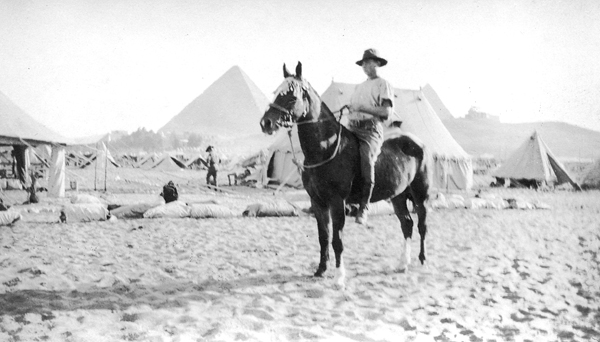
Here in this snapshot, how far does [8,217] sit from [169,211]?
6.20 feet

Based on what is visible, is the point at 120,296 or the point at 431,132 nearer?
the point at 120,296

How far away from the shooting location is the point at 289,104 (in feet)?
8.75

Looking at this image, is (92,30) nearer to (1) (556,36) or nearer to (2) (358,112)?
(2) (358,112)

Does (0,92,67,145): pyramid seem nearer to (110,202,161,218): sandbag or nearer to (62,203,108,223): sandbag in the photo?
(62,203,108,223): sandbag

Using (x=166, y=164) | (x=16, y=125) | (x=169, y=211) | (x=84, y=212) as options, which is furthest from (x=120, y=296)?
(x=166, y=164)

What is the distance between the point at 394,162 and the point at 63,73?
9.60 ft

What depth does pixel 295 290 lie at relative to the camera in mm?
2773

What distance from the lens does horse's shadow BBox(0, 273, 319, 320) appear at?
7.64ft

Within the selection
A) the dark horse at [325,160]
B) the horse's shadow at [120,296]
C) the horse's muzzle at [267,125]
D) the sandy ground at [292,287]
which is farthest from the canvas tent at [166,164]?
the horse's muzzle at [267,125]

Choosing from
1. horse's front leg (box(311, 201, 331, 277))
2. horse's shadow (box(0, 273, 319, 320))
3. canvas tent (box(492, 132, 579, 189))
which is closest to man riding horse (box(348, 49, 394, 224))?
horse's front leg (box(311, 201, 331, 277))

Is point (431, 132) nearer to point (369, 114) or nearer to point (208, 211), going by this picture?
point (208, 211)

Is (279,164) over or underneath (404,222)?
over

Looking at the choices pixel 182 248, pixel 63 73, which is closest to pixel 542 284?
pixel 182 248

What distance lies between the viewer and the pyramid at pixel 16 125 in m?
3.27
